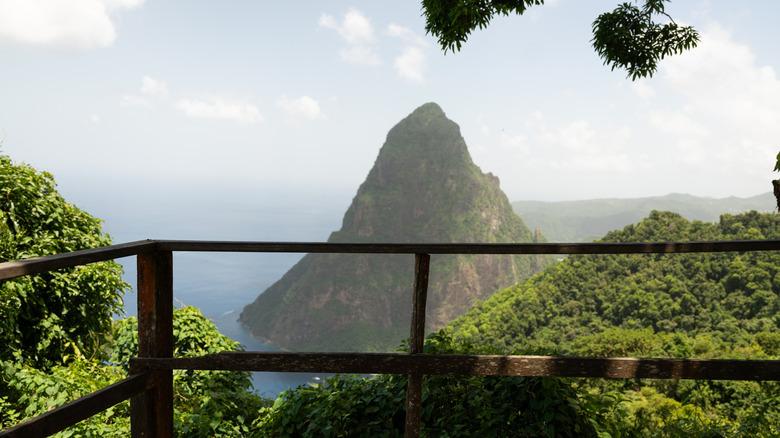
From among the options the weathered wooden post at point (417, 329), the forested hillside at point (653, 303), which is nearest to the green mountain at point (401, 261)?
the forested hillside at point (653, 303)

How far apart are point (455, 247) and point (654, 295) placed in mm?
32049

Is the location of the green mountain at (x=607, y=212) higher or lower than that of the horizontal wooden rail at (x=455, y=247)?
higher

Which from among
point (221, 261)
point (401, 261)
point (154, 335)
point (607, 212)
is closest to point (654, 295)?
point (154, 335)

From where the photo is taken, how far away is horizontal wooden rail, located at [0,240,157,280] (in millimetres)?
984

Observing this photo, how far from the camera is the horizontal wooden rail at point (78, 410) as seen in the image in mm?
1002

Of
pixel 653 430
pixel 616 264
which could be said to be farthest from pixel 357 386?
pixel 616 264

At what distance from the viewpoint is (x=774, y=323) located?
22766 mm

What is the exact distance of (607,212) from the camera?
113 meters

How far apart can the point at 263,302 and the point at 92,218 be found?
74.8 m

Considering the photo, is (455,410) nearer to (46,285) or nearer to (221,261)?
(46,285)

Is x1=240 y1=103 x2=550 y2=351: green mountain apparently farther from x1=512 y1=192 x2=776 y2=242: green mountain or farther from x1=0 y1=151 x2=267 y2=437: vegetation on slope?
x1=0 y1=151 x2=267 y2=437: vegetation on slope

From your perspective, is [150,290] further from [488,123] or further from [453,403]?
[488,123]

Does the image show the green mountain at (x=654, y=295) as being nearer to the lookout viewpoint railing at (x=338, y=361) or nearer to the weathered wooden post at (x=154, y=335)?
the lookout viewpoint railing at (x=338, y=361)

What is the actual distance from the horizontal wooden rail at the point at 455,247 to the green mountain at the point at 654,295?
21.6 m
